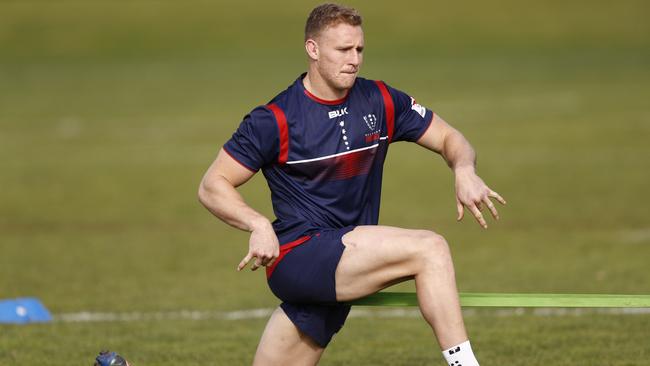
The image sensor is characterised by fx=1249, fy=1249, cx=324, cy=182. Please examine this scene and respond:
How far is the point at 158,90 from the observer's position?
3919cm

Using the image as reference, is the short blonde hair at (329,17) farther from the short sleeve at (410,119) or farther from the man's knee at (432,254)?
the man's knee at (432,254)

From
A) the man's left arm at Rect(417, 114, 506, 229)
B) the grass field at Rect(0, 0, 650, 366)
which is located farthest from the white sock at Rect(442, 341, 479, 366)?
the grass field at Rect(0, 0, 650, 366)

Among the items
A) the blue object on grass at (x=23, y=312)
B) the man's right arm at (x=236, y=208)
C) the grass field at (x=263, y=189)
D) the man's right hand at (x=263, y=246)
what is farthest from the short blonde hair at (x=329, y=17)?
the blue object on grass at (x=23, y=312)

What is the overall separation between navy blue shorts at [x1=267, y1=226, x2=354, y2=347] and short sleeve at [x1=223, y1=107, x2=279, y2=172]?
526 millimetres

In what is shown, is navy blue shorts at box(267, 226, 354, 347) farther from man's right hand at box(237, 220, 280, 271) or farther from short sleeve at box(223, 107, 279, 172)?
short sleeve at box(223, 107, 279, 172)

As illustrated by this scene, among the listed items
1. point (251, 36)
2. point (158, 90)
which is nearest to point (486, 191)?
point (158, 90)

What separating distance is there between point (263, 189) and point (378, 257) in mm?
14212

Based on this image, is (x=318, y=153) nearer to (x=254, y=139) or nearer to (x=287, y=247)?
(x=254, y=139)

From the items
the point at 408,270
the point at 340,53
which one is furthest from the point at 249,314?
the point at 408,270

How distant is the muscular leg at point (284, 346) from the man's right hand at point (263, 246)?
745mm

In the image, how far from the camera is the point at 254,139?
699 centimetres

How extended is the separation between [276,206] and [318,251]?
579 mm

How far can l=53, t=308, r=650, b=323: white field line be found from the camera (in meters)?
11.0

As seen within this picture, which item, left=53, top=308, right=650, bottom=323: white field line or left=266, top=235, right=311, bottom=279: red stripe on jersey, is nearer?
left=266, top=235, right=311, bottom=279: red stripe on jersey
